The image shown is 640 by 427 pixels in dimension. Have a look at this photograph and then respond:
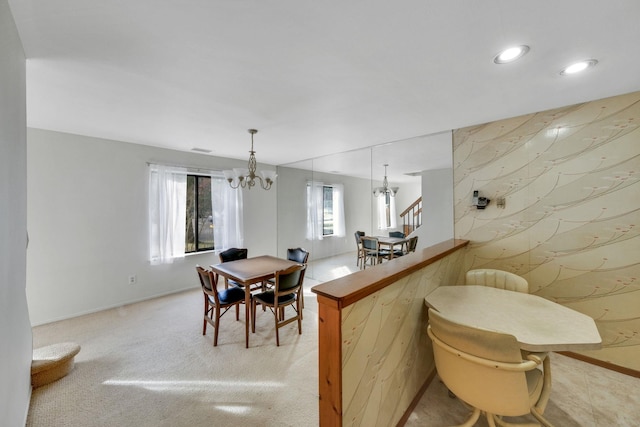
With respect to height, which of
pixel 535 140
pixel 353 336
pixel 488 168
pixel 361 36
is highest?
pixel 361 36

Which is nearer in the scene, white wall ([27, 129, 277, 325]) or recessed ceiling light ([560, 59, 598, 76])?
recessed ceiling light ([560, 59, 598, 76])

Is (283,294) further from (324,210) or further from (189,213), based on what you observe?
(189,213)

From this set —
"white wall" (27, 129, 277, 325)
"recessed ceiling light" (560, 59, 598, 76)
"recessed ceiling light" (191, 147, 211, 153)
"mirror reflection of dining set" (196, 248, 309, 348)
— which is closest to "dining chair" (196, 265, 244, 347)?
"mirror reflection of dining set" (196, 248, 309, 348)

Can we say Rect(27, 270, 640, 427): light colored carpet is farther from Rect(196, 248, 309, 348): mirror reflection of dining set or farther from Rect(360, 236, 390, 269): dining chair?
Rect(360, 236, 390, 269): dining chair

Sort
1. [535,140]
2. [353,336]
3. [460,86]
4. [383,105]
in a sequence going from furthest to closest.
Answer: [535,140], [383,105], [460,86], [353,336]

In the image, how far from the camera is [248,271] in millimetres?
2889

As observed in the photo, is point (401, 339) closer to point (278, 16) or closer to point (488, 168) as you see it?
point (278, 16)

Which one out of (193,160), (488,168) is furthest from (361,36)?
(193,160)

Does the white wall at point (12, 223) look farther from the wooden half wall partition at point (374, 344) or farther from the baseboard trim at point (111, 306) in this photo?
the baseboard trim at point (111, 306)

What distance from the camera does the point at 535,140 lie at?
2484mm

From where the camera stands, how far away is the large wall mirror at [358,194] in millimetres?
3227

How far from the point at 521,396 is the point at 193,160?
4.83m

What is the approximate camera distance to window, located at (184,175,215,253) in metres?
4.26

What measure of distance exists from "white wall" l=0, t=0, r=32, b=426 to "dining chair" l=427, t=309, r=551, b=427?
2266mm
